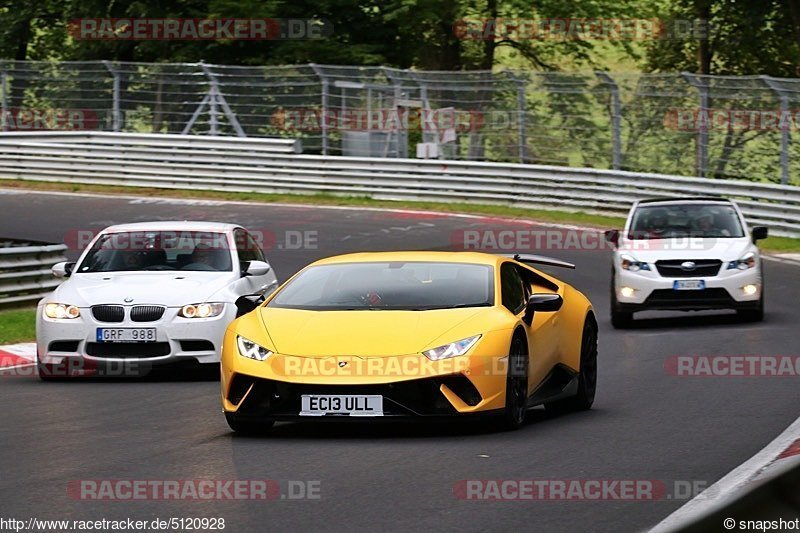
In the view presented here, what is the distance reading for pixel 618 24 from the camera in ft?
152

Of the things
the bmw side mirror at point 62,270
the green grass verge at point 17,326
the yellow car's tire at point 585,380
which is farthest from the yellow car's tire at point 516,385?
the green grass verge at point 17,326

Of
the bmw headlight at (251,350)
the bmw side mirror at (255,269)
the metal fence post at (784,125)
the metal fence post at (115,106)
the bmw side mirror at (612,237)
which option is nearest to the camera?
the bmw headlight at (251,350)

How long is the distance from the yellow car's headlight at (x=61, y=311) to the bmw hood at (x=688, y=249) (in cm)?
758

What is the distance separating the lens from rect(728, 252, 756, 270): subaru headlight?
18188 mm

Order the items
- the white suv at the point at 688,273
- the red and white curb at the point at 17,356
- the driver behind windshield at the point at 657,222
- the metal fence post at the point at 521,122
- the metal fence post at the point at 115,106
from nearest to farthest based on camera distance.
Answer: the red and white curb at the point at 17,356
the white suv at the point at 688,273
the driver behind windshield at the point at 657,222
the metal fence post at the point at 521,122
the metal fence post at the point at 115,106

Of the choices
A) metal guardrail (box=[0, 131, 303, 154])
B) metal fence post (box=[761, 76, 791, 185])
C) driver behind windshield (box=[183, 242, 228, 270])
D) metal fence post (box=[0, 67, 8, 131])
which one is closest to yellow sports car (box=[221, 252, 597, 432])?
driver behind windshield (box=[183, 242, 228, 270])

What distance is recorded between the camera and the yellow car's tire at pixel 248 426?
9445mm

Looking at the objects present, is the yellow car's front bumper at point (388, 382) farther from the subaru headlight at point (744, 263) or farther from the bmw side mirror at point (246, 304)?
the subaru headlight at point (744, 263)

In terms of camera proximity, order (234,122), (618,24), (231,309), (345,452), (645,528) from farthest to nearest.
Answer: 1. (618,24)
2. (234,122)
3. (231,309)
4. (345,452)
5. (645,528)

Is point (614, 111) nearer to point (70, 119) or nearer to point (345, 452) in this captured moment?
point (70, 119)

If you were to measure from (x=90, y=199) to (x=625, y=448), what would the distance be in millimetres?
26696

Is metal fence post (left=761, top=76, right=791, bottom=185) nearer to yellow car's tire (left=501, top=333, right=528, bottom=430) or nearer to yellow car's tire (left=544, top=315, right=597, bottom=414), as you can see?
yellow car's tire (left=544, top=315, right=597, bottom=414)

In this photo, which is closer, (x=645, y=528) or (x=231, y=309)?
(x=645, y=528)

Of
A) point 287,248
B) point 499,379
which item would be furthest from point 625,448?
point 287,248
